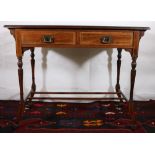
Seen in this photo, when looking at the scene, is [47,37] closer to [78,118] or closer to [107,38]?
[107,38]

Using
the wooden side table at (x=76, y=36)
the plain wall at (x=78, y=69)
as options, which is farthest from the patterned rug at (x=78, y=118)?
the wooden side table at (x=76, y=36)

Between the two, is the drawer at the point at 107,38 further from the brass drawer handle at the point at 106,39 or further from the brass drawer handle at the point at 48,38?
the brass drawer handle at the point at 48,38

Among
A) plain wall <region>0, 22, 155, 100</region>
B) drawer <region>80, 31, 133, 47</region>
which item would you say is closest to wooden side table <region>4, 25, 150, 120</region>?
drawer <region>80, 31, 133, 47</region>

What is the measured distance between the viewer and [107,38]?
2.01 metres

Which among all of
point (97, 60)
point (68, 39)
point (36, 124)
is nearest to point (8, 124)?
point (36, 124)

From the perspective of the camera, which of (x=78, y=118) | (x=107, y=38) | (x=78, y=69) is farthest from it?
(x=78, y=69)

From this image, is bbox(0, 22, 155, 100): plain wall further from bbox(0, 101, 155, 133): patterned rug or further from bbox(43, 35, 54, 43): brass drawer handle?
bbox(43, 35, 54, 43): brass drawer handle

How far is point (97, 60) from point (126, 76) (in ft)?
1.06

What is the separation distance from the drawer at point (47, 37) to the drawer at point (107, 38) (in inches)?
3.3

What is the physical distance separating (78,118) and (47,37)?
72 centimetres

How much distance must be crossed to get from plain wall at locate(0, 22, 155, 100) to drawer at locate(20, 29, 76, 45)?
2.33 ft

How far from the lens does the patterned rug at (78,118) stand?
83.6 inches

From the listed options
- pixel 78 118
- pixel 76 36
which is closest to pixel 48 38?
pixel 76 36

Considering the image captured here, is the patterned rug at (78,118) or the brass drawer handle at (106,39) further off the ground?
the brass drawer handle at (106,39)
